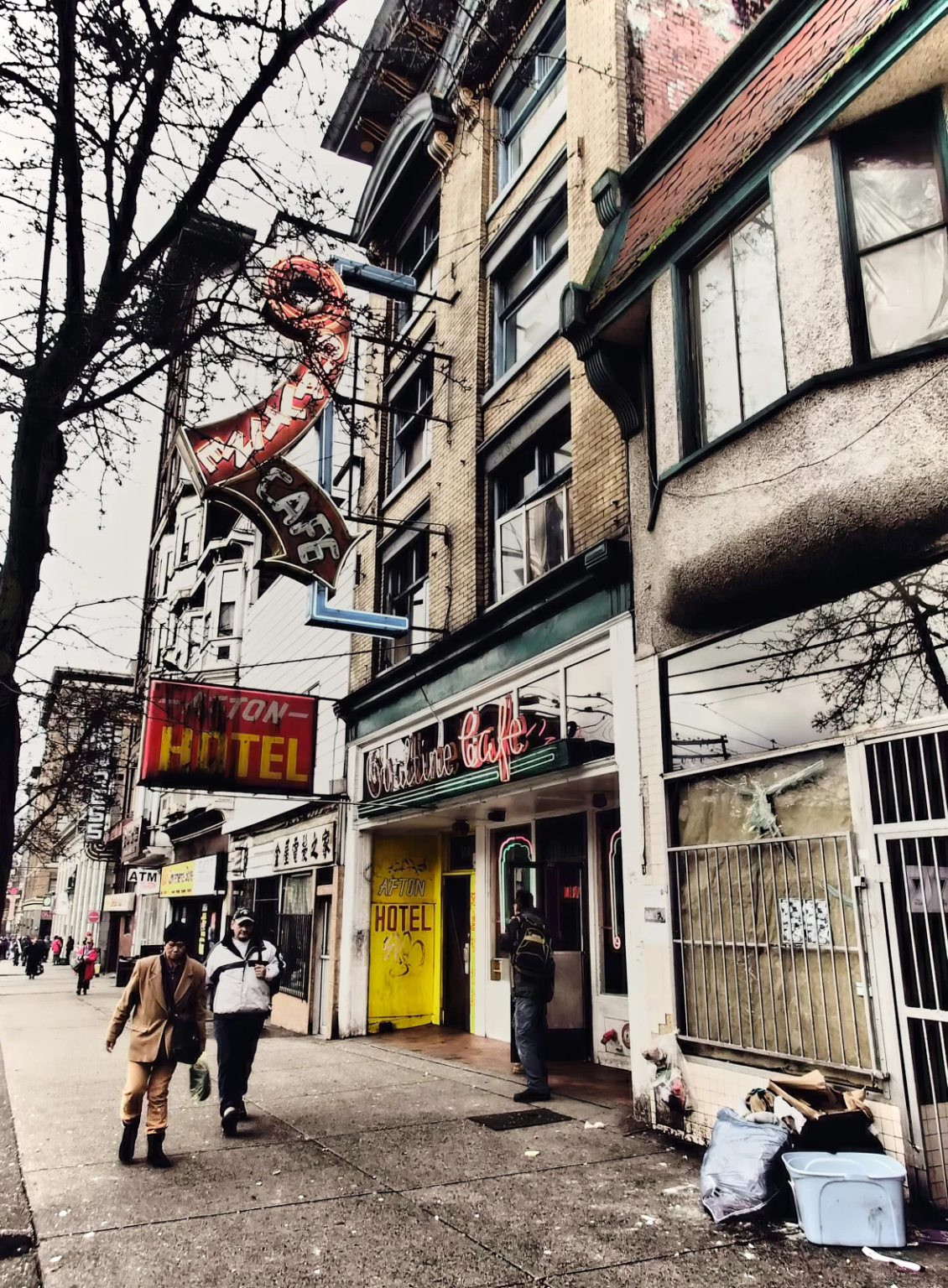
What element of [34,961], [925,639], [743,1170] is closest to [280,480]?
[925,639]

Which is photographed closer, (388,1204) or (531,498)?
(388,1204)

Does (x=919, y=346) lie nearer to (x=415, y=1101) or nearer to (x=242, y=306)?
(x=242, y=306)

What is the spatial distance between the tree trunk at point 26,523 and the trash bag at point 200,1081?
9.56ft

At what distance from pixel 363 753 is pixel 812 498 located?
10.8 metres

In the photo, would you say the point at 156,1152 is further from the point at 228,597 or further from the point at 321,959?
the point at 228,597

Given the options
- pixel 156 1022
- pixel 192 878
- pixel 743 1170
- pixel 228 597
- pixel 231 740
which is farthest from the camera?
pixel 228 597

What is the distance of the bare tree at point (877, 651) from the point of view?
5.71m

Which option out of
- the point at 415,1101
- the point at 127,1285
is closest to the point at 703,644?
the point at 415,1101

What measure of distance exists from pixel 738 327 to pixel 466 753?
595 cm

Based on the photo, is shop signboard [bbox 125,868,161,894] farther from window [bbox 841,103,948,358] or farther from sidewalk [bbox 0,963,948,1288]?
window [bbox 841,103,948,358]

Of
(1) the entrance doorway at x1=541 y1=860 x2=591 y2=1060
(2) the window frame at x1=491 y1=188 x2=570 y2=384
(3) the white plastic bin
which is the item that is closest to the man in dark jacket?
(1) the entrance doorway at x1=541 y1=860 x2=591 y2=1060

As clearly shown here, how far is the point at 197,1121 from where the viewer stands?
26.6 feet

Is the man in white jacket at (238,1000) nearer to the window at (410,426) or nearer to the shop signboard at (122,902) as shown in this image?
the window at (410,426)

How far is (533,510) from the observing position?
11734mm
